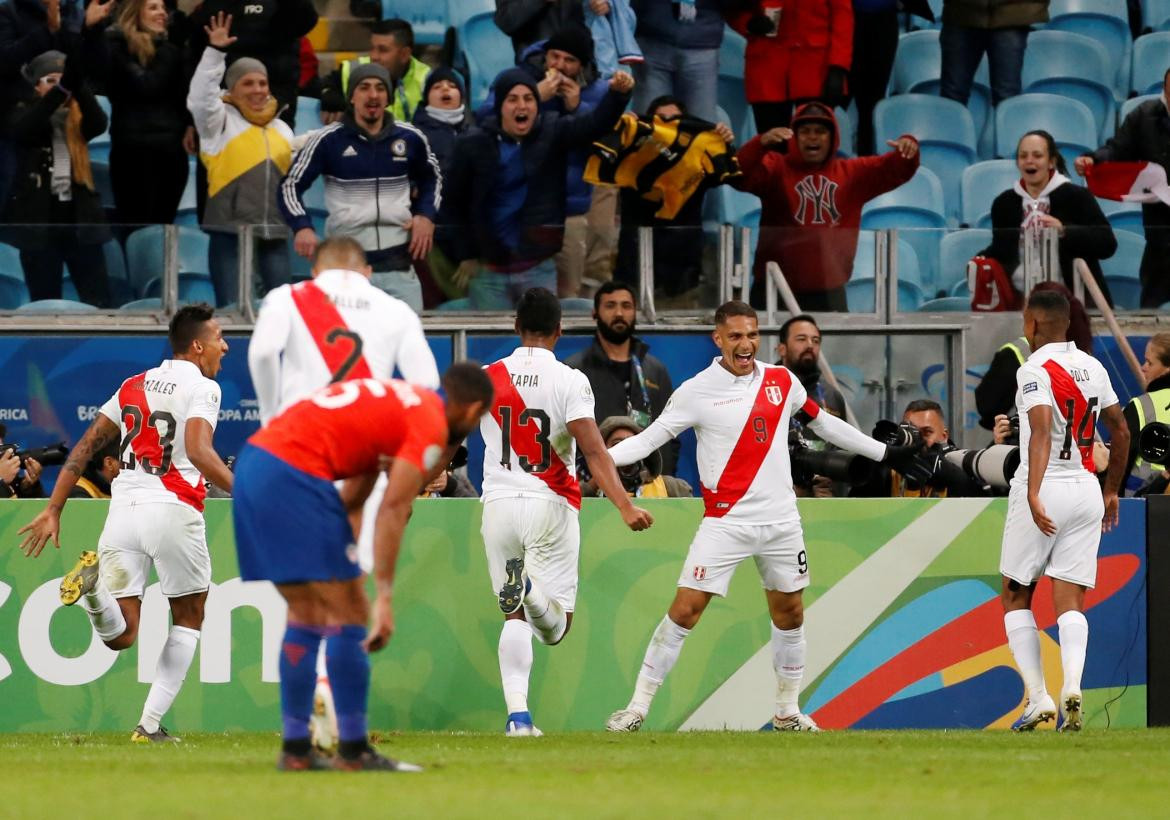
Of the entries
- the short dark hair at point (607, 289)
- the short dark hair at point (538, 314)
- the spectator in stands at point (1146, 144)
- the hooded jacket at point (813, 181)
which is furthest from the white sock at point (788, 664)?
the spectator in stands at point (1146, 144)

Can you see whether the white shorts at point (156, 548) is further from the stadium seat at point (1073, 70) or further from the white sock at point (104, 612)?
the stadium seat at point (1073, 70)

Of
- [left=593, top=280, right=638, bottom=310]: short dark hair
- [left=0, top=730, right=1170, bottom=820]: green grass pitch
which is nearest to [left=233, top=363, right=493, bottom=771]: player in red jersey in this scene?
[left=0, top=730, right=1170, bottom=820]: green grass pitch

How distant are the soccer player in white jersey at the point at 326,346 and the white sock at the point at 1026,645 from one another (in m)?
4.76

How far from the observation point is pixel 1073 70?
19.0 m

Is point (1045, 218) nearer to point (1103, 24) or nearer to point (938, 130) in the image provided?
point (938, 130)

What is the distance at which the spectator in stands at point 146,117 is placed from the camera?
14.9m

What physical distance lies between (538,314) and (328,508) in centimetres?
415

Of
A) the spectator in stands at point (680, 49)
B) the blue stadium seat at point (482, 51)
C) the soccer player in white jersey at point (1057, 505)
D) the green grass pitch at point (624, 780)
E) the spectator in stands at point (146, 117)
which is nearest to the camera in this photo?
the green grass pitch at point (624, 780)

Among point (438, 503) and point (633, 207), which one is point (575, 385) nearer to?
point (438, 503)

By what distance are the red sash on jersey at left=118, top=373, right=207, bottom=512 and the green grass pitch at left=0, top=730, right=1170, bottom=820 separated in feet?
5.03

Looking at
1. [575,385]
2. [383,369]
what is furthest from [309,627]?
[575,385]

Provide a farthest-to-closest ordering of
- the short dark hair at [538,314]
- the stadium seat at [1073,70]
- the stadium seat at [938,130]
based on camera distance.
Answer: the stadium seat at [1073,70]
the stadium seat at [938,130]
the short dark hair at [538,314]

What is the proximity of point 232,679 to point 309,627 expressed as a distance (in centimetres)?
503

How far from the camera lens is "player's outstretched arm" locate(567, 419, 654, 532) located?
10.2 meters
